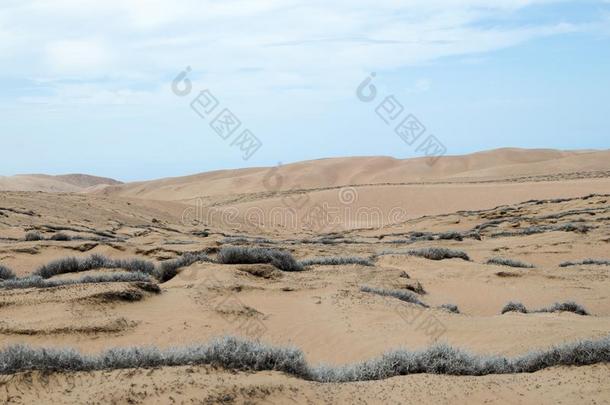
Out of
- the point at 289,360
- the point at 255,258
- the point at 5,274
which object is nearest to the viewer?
the point at 289,360

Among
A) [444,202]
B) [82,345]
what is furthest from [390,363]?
[444,202]

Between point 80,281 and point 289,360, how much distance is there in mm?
4840

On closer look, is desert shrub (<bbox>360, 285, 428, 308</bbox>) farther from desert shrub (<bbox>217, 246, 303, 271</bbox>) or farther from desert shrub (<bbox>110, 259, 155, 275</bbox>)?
desert shrub (<bbox>110, 259, 155, 275</bbox>)

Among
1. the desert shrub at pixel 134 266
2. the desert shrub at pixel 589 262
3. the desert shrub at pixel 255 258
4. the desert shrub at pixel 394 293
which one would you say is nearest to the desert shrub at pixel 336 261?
the desert shrub at pixel 255 258

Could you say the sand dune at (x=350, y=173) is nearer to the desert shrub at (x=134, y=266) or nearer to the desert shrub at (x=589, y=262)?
the desert shrub at (x=589, y=262)

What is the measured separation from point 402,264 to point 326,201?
104 ft

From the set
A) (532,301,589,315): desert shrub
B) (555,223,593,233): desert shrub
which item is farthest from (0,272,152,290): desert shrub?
(555,223,593,233): desert shrub

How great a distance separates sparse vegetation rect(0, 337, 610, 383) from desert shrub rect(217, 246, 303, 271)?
5.51 metres

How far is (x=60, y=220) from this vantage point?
2289cm

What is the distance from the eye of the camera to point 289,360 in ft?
14.8

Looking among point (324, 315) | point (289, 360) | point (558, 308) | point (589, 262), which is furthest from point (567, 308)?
point (289, 360)

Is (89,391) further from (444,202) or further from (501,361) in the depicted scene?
(444,202)

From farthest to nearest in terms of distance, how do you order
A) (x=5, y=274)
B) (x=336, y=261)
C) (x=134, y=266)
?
(x=336, y=261)
(x=134, y=266)
(x=5, y=274)

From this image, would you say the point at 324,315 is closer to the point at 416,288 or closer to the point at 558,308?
the point at 416,288
